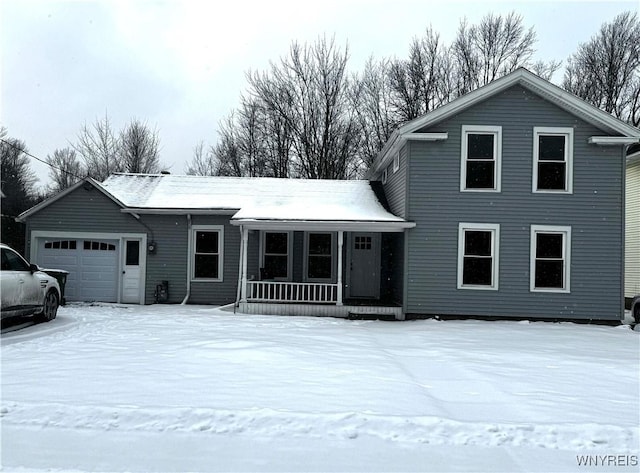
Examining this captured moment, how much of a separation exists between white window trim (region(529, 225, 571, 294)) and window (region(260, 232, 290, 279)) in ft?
22.6

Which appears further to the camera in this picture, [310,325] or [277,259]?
[277,259]

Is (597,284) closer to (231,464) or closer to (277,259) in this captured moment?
(277,259)

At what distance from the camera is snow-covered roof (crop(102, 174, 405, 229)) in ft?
43.9

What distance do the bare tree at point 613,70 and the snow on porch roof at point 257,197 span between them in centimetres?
2072

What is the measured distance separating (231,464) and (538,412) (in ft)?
10.2

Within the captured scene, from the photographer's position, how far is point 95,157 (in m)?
36.5

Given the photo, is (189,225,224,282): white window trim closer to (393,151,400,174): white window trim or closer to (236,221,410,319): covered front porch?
(236,221,410,319): covered front porch

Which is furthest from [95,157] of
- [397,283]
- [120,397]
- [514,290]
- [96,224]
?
[120,397]

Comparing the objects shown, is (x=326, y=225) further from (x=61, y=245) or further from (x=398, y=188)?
(x=61, y=245)

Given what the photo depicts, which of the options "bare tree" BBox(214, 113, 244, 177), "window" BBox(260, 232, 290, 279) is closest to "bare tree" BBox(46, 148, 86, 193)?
"bare tree" BBox(214, 113, 244, 177)

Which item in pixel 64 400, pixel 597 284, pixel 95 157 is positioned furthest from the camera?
pixel 95 157

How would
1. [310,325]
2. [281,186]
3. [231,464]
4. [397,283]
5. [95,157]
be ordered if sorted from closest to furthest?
[231,464], [310,325], [397,283], [281,186], [95,157]

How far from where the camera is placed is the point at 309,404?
489 centimetres

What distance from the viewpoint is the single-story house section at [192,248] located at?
14.3m
